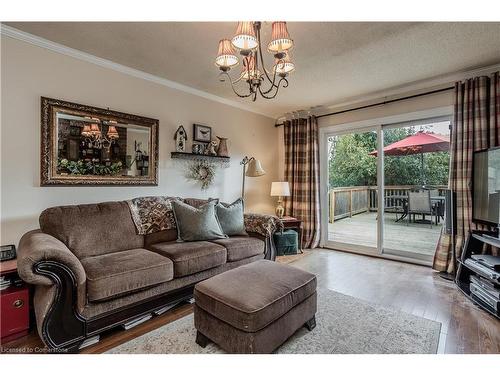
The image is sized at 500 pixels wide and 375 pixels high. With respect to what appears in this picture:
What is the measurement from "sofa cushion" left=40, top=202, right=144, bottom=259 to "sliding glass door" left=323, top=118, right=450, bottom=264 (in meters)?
3.20

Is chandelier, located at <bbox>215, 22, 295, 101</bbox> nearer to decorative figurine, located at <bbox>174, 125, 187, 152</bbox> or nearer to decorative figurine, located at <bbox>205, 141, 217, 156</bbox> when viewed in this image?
decorative figurine, located at <bbox>174, 125, 187, 152</bbox>

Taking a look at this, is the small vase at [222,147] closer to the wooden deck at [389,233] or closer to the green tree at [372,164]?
the green tree at [372,164]

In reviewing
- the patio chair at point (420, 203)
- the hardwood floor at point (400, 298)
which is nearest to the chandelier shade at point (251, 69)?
the hardwood floor at point (400, 298)

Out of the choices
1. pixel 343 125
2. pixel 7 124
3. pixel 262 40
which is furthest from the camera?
pixel 343 125

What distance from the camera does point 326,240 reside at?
442 cm

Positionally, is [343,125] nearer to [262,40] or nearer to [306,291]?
[262,40]

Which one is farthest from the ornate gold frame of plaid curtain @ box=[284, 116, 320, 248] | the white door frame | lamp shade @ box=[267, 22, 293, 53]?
the white door frame

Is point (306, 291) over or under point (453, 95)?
under

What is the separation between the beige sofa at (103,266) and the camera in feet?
5.18

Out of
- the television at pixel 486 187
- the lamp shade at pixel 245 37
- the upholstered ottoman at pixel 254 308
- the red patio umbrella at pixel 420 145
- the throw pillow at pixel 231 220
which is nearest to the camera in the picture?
the upholstered ottoman at pixel 254 308

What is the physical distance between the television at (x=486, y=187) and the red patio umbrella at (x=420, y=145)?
2.00 feet

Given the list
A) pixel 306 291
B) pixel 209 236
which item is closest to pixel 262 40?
pixel 209 236

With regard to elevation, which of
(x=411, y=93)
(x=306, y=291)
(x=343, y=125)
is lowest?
(x=306, y=291)
